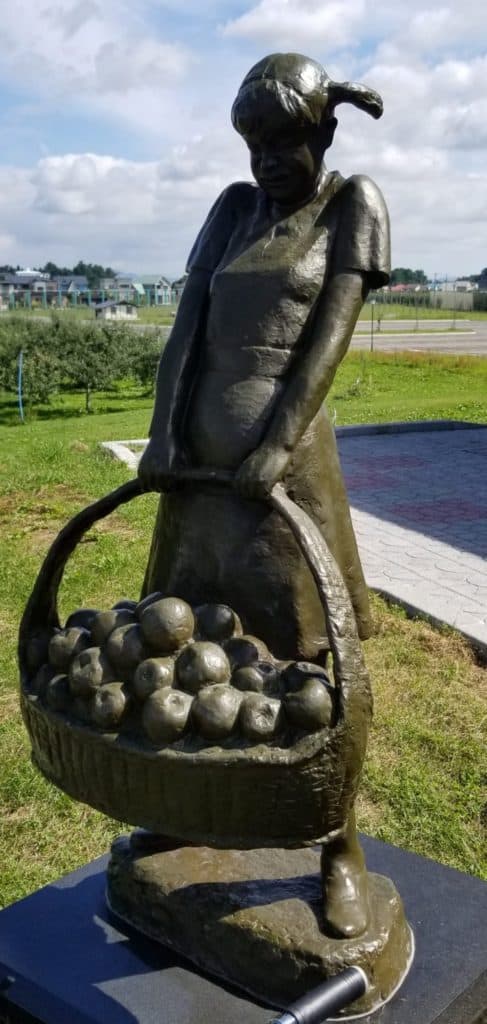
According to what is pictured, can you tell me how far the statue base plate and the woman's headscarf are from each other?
1.79 m

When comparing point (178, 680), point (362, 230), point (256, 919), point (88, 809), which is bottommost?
point (88, 809)

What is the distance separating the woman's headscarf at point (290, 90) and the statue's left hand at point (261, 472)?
70 cm

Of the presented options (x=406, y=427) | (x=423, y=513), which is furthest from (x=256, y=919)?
(x=406, y=427)

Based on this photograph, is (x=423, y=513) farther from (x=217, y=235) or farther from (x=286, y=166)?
(x=286, y=166)

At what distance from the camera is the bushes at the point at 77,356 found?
16.8 m

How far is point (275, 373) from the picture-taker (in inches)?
86.3

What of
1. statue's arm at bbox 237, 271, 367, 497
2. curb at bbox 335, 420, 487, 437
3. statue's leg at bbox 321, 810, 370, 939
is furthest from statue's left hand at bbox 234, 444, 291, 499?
curb at bbox 335, 420, 487, 437

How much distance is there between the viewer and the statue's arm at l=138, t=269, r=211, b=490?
86.0 inches

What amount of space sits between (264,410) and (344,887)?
1130 mm

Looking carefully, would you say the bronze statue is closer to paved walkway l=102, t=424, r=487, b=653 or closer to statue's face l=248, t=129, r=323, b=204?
statue's face l=248, t=129, r=323, b=204

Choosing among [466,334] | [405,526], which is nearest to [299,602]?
[405,526]

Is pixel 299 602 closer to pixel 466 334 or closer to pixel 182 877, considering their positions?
pixel 182 877

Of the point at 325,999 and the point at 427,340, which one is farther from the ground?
the point at 427,340

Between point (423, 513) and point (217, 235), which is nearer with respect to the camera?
point (217, 235)
